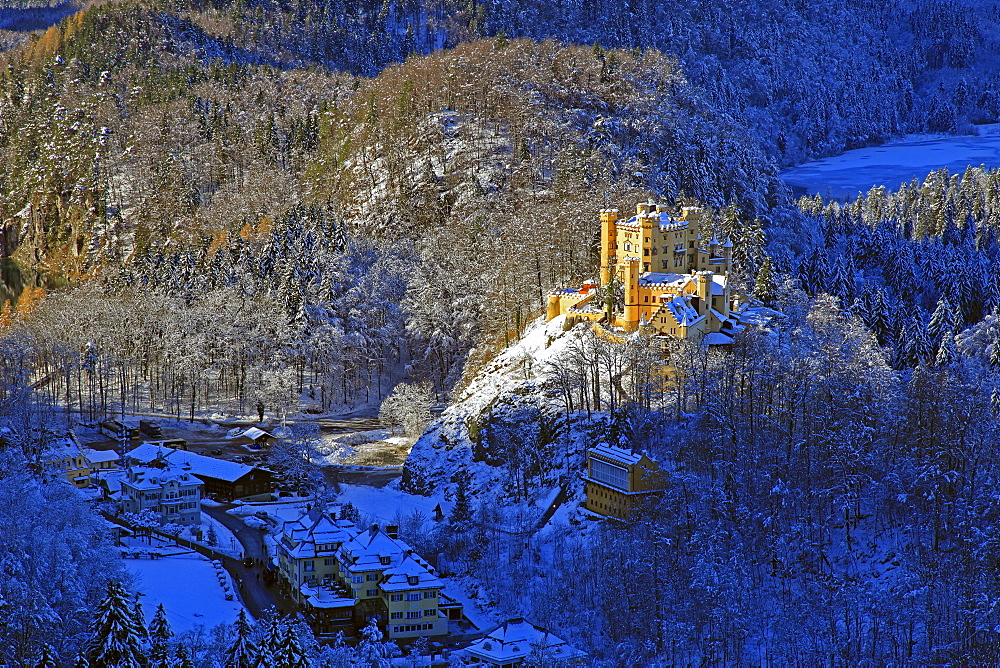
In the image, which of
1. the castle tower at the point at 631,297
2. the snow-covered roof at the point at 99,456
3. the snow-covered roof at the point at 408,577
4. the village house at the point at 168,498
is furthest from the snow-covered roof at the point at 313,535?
the castle tower at the point at 631,297

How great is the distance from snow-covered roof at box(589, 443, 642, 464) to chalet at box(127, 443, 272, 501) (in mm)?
33035

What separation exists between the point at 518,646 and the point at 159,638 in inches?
845

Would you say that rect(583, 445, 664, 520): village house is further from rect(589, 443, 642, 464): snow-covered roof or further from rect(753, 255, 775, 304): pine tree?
rect(753, 255, 775, 304): pine tree

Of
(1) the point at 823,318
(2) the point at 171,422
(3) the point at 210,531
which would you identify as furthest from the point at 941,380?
(2) the point at 171,422

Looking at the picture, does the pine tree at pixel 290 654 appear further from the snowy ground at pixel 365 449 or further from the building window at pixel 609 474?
the snowy ground at pixel 365 449

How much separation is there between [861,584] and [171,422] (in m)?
78.5

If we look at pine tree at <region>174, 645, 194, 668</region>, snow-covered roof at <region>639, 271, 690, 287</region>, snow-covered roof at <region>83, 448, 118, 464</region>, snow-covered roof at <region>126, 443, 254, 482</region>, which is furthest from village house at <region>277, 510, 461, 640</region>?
snow-covered roof at <region>639, 271, 690, 287</region>

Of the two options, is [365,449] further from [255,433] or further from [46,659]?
[46,659]

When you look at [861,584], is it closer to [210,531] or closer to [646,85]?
[210,531]

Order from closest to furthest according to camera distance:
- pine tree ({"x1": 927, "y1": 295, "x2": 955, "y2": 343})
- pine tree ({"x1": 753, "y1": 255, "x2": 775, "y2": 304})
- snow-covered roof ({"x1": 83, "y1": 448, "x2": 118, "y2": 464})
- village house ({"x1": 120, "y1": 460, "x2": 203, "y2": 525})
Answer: village house ({"x1": 120, "y1": 460, "x2": 203, "y2": 525}) < snow-covered roof ({"x1": 83, "y1": 448, "x2": 118, "y2": 464}) < pine tree ({"x1": 753, "y1": 255, "x2": 775, "y2": 304}) < pine tree ({"x1": 927, "y1": 295, "x2": 955, "y2": 343})

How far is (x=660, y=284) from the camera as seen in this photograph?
118 metres

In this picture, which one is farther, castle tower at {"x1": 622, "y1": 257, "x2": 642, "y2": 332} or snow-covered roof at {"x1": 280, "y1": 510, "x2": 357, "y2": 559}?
castle tower at {"x1": 622, "y1": 257, "x2": 642, "y2": 332}

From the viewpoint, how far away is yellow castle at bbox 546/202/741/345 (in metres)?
114

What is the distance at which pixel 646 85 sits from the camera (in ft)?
615
